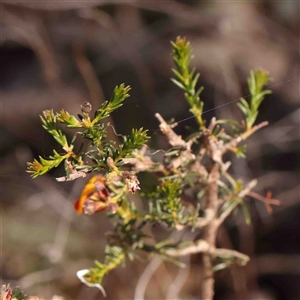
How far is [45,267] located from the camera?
87 centimetres

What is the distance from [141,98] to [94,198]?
13.4 inches

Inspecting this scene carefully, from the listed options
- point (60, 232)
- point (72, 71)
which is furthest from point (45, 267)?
point (72, 71)

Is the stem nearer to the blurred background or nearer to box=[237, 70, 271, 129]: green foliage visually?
box=[237, 70, 271, 129]: green foliage

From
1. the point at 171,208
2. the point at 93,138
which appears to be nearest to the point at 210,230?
the point at 171,208

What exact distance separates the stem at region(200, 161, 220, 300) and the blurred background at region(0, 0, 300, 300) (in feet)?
0.57

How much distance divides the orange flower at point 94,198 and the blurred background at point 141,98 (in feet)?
0.97

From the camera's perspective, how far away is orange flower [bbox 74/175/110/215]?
0.40m

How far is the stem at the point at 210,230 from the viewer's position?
465 mm

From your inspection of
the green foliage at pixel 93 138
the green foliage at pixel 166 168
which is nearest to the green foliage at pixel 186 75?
the green foliage at pixel 166 168

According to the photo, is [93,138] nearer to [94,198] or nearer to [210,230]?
[94,198]

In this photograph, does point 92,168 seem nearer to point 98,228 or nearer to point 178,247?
point 178,247

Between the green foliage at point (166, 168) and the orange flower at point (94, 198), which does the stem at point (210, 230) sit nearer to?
the green foliage at point (166, 168)

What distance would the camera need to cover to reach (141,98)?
720 millimetres

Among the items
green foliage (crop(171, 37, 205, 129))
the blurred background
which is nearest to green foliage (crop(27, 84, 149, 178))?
green foliage (crop(171, 37, 205, 129))
